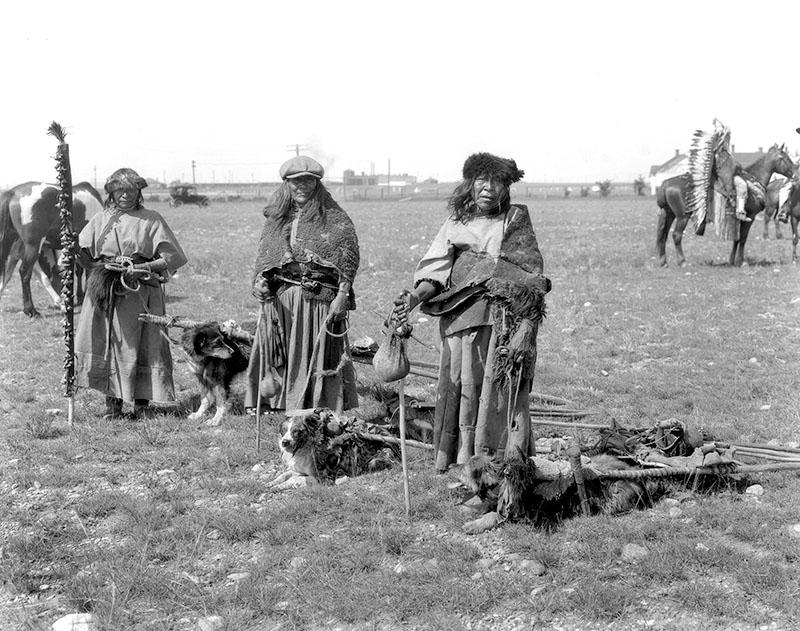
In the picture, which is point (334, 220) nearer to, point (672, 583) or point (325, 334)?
point (325, 334)

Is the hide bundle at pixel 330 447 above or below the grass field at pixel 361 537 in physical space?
above

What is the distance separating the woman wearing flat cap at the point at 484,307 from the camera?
4906 millimetres

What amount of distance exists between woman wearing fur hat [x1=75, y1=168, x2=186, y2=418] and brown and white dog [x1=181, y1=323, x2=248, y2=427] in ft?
0.97

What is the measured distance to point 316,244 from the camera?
6.10 m

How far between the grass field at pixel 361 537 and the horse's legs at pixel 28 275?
10.9 feet

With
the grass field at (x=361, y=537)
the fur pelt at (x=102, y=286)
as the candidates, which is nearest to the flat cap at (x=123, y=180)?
the fur pelt at (x=102, y=286)

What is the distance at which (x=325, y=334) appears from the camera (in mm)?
6145

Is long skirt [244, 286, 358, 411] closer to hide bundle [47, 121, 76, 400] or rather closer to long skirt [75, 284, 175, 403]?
long skirt [75, 284, 175, 403]

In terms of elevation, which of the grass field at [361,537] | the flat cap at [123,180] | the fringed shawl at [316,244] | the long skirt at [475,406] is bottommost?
the grass field at [361,537]

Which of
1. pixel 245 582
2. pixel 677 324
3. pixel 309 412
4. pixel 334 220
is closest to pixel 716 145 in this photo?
pixel 677 324

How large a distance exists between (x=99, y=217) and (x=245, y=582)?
3.94 metres

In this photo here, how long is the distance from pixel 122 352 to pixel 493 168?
12.0ft

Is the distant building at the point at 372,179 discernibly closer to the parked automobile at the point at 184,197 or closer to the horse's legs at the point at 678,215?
the parked automobile at the point at 184,197

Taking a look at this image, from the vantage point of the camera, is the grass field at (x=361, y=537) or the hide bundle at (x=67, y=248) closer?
the grass field at (x=361, y=537)
